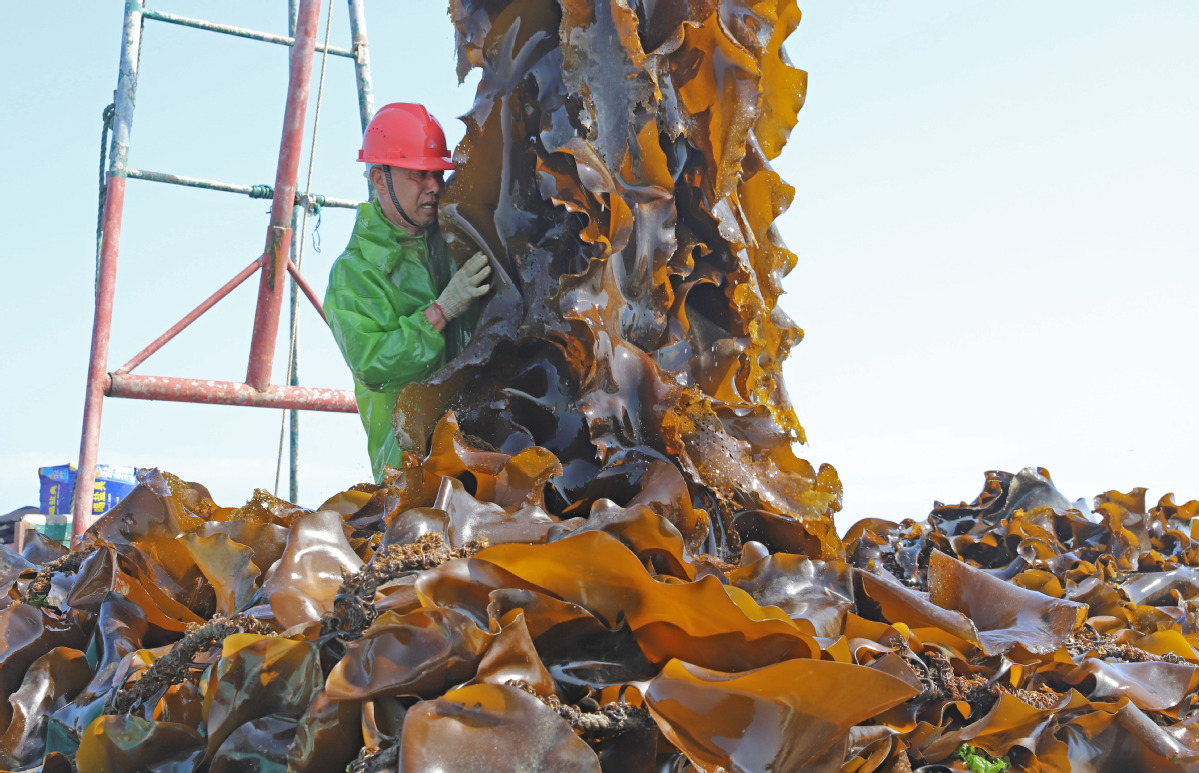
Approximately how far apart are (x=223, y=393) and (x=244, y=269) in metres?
0.57

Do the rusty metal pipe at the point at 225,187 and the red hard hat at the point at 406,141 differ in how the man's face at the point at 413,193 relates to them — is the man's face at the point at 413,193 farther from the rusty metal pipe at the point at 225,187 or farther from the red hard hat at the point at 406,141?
the rusty metal pipe at the point at 225,187

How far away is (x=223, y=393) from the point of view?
3992 mm

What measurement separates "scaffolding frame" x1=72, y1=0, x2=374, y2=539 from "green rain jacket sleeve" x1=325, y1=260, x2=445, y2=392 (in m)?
2.27

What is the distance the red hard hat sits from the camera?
1.81 metres

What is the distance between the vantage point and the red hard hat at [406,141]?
1806 millimetres

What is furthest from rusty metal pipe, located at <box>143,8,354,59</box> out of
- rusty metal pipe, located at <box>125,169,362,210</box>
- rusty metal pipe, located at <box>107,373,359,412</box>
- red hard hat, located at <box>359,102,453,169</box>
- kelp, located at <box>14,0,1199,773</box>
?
kelp, located at <box>14,0,1199,773</box>

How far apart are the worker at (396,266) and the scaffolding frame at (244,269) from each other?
2.29 meters

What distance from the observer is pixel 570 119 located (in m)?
1.50

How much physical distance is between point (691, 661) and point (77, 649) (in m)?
→ 0.78

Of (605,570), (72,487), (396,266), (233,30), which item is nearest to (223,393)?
(72,487)

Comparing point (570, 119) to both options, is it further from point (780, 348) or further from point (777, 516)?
point (777, 516)

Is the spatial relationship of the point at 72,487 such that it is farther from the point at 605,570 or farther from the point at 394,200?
the point at 605,570

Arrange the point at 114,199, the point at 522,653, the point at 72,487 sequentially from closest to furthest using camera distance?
1. the point at 522,653
2. the point at 114,199
3. the point at 72,487

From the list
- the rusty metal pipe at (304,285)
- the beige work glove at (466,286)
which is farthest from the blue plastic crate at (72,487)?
the beige work glove at (466,286)
